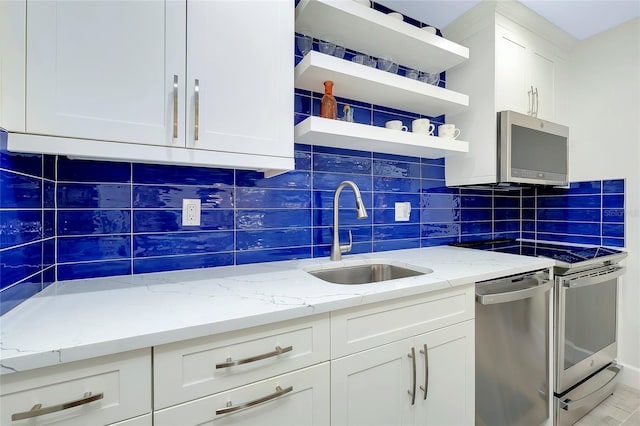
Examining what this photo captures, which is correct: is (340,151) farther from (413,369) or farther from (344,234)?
(413,369)

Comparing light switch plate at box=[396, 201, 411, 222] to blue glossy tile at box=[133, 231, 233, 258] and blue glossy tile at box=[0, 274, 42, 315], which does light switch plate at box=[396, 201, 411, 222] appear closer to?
blue glossy tile at box=[133, 231, 233, 258]

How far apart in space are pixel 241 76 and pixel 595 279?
2182 millimetres

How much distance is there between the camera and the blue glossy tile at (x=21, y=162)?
79cm

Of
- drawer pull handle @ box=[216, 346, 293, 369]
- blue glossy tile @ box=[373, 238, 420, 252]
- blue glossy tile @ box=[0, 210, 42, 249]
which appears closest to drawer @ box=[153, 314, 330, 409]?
drawer pull handle @ box=[216, 346, 293, 369]

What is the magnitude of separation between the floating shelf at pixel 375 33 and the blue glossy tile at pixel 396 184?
2.36 feet

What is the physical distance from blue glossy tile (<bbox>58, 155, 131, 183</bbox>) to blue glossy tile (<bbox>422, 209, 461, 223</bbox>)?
1715 mm

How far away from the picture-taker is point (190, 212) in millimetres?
1321

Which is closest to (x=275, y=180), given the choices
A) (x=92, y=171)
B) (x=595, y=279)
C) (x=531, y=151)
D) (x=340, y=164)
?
(x=340, y=164)

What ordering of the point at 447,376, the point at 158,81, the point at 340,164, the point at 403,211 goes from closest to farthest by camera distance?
the point at 158,81 → the point at 447,376 → the point at 340,164 → the point at 403,211

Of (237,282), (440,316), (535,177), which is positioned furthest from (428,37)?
(237,282)

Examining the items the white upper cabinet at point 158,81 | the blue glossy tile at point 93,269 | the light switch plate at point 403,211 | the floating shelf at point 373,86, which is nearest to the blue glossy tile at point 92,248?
the blue glossy tile at point 93,269

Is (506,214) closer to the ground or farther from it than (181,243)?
farther from it

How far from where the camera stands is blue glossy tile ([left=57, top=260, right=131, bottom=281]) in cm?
113

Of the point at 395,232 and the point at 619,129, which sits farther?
the point at 619,129
